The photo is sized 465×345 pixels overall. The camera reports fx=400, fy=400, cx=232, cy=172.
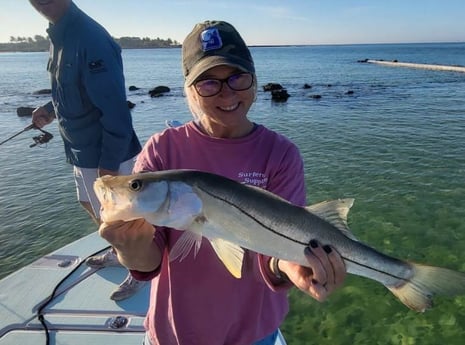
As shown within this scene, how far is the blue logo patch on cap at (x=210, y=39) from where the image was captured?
2.56 m

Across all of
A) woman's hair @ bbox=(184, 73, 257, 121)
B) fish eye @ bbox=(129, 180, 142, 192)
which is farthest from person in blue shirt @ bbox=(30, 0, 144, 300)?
fish eye @ bbox=(129, 180, 142, 192)

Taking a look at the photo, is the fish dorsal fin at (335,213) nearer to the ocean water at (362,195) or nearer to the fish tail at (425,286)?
the fish tail at (425,286)

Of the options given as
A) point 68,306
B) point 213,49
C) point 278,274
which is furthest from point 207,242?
point 68,306

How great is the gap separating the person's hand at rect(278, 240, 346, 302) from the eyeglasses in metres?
1.11

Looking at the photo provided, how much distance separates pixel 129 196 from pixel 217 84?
3.04ft

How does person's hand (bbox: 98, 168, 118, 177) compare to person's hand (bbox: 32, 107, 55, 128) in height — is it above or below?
below

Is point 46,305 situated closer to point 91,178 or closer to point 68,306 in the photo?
point 68,306

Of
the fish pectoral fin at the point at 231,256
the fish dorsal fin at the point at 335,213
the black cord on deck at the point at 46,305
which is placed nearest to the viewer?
the fish pectoral fin at the point at 231,256

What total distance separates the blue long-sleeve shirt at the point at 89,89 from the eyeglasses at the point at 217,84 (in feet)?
8.74

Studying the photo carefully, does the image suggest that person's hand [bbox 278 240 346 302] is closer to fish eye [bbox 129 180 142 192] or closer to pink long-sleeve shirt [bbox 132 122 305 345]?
pink long-sleeve shirt [bbox 132 122 305 345]

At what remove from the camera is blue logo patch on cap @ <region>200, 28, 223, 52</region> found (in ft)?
8.39

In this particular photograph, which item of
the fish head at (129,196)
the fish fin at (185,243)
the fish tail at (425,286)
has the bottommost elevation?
the fish tail at (425,286)

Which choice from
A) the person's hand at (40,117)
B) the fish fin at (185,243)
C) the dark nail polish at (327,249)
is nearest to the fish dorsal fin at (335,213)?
the dark nail polish at (327,249)

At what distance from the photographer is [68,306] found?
197 inches
